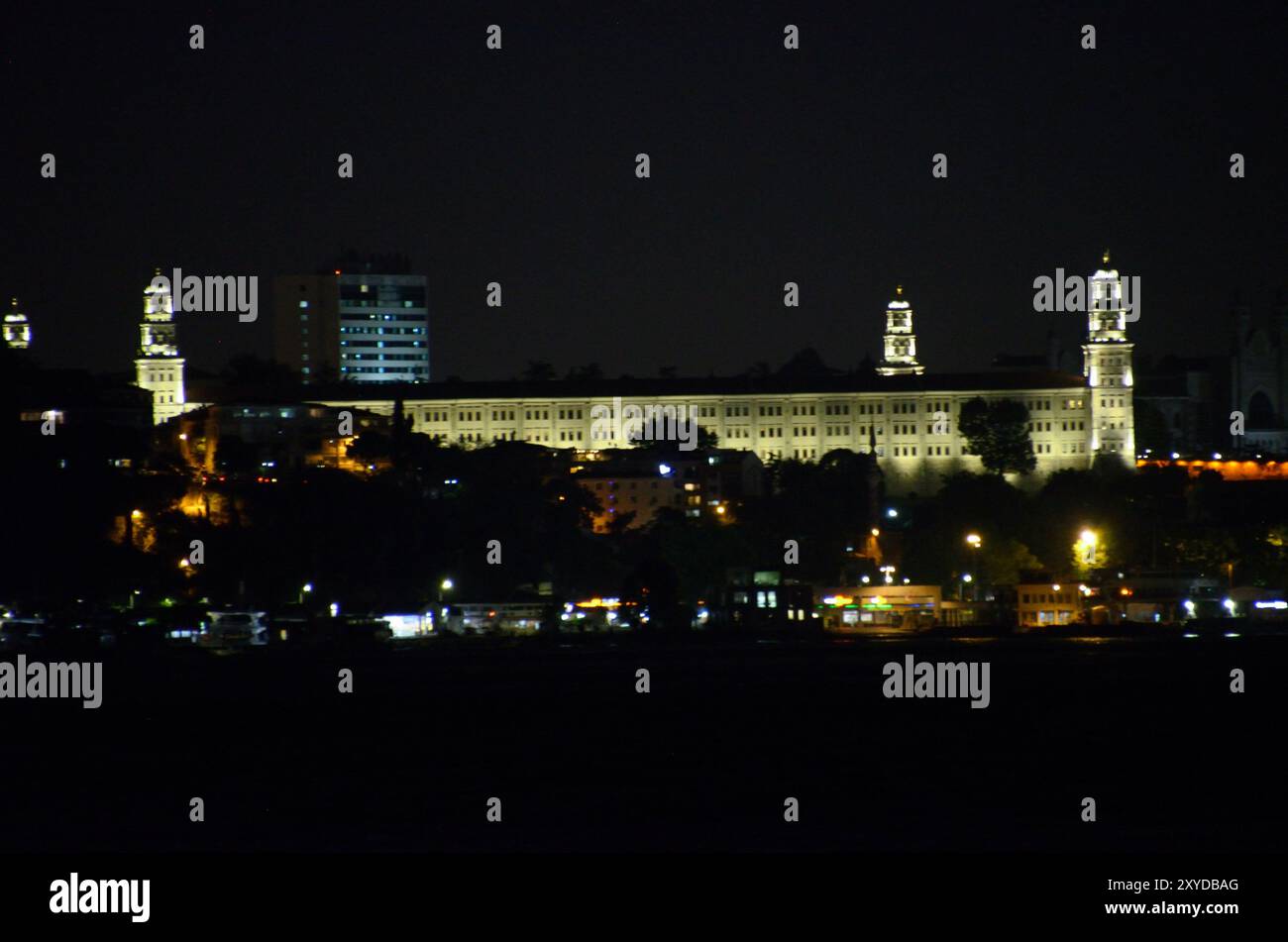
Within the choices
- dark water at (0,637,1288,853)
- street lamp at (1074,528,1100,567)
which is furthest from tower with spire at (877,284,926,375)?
dark water at (0,637,1288,853)

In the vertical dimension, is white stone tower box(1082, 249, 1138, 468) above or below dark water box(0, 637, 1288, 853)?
above

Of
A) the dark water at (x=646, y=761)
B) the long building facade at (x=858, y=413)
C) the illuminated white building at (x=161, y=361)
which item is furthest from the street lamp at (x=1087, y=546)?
the illuminated white building at (x=161, y=361)

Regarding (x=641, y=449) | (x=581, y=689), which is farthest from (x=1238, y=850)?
(x=641, y=449)

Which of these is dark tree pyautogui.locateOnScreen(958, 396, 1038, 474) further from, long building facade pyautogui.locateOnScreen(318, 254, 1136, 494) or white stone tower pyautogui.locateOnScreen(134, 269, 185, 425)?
white stone tower pyautogui.locateOnScreen(134, 269, 185, 425)

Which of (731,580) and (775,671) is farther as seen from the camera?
(731,580)

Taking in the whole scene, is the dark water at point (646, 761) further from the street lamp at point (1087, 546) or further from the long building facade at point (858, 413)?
the long building facade at point (858, 413)

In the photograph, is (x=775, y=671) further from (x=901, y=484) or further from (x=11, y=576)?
(x=901, y=484)

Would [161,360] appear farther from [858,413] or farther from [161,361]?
[858,413]
